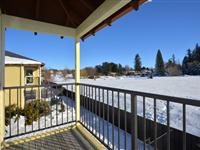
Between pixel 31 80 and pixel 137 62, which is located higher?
pixel 137 62

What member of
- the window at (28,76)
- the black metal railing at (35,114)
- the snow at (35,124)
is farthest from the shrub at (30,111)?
the window at (28,76)

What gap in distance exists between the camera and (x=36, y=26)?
315 cm

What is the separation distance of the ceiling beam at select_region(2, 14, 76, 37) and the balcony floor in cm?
193

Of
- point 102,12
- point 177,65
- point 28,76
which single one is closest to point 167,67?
point 177,65

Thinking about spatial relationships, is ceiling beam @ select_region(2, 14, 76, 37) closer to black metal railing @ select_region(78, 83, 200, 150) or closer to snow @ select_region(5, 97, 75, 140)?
black metal railing @ select_region(78, 83, 200, 150)

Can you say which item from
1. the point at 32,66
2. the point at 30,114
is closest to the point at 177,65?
the point at 32,66

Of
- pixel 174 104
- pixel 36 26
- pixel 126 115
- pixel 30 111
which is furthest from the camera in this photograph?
pixel 30 111

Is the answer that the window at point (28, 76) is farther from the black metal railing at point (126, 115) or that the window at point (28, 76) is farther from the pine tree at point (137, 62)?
the pine tree at point (137, 62)

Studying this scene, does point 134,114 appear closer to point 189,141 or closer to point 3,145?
point 3,145

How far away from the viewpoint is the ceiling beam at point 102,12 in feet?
6.78

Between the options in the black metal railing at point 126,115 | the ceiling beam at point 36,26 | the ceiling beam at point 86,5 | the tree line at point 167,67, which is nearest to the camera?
the black metal railing at point 126,115

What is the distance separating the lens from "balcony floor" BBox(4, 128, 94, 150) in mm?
2533

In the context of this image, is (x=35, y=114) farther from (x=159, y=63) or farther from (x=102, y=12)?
(x=159, y=63)

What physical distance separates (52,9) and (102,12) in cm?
110
